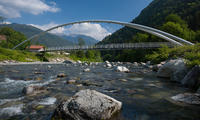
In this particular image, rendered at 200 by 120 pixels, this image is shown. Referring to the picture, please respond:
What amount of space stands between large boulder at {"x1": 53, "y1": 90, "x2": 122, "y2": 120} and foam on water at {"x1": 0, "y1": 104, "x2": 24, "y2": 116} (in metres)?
1.12

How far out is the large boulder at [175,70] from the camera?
19.6 feet

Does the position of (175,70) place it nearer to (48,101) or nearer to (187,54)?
(187,54)

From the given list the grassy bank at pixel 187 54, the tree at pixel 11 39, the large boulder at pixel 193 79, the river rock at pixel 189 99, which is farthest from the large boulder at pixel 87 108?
the tree at pixel 11 39

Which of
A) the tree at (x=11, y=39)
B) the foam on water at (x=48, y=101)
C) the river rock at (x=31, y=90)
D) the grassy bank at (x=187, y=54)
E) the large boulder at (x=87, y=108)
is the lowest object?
the foam on water at (x=48, y=101)

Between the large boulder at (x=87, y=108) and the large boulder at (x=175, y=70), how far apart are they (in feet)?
16.6

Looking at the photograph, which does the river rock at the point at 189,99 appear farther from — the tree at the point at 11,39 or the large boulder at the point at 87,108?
the tree at the point at 11,39

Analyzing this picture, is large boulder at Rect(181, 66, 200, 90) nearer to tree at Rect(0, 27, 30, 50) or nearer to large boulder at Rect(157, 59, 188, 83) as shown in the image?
large boulder at Rect(157, 59, 188, 83)

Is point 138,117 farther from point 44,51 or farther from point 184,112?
point 44,51

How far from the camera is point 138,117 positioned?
8.57 feet

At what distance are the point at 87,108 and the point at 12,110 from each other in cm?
203

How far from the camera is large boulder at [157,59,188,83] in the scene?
19.6 ft

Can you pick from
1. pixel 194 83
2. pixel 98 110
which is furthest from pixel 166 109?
pixel 194 83

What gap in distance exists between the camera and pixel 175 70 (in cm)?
660

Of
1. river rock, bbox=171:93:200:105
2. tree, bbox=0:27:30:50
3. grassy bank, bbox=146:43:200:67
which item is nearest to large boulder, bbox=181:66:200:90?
grassy bank, bbox=146:43:200:67
